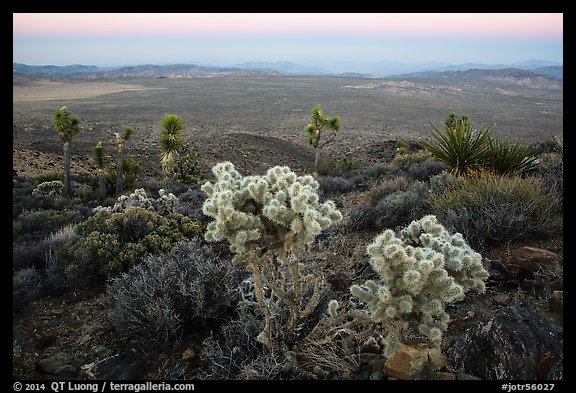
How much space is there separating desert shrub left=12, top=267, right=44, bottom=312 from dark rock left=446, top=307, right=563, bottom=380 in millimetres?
5103

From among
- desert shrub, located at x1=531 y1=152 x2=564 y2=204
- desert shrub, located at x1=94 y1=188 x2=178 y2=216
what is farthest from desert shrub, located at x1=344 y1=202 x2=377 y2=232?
desert shrub, located at x1=94 y1=188 x2=178 y2=216

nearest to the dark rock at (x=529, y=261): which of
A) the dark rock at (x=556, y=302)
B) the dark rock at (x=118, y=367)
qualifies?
the dark rock at (x=556, y=302)

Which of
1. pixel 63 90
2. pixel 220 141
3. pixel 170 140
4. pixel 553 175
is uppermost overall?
pixel 63 90

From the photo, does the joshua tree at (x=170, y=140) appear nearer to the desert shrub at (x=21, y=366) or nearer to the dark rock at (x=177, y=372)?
the desert shrub at (x=21, y=366)

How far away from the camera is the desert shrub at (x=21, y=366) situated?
4.03 meters

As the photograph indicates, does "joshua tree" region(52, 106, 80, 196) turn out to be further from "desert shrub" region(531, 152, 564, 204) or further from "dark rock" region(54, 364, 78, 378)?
"desert shrub" region(531, 152, 564, 204)

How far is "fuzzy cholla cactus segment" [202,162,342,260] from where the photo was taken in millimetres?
3338

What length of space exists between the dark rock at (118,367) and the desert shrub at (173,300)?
0.75 feet

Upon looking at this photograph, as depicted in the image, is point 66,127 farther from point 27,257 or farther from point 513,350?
point 513,350

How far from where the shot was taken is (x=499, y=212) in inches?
242

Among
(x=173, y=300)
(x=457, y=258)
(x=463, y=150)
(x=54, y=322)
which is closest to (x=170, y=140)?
(x=463, y=150)

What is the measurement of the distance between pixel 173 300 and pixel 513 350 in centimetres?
333
